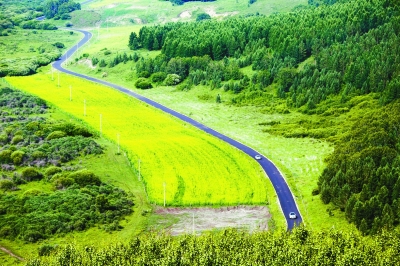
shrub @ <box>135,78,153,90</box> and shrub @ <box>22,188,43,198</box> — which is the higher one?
shrub @ <box>22,188,43,198</box>

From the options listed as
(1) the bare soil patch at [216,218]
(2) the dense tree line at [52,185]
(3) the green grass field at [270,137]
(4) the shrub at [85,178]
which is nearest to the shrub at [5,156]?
(2) the dense tree line at [52,185]

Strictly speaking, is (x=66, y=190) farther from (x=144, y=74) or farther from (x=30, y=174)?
(x=144, y=74)

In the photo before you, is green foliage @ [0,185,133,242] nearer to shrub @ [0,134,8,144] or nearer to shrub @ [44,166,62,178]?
shrub @ [44,166,62,178]

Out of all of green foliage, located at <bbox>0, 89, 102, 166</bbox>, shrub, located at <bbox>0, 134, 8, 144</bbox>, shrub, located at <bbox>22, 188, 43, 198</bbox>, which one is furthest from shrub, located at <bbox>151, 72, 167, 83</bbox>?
shrub, located at <bbox>22, 188, 43, 198</bbox>


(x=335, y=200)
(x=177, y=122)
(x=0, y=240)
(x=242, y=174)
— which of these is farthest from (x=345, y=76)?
(x=0, y=240)

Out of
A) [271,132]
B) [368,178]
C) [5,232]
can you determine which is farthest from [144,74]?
[368,178]

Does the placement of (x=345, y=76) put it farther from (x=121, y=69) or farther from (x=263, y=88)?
(x=121, y=69)

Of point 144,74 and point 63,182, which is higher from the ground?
point 63,182
